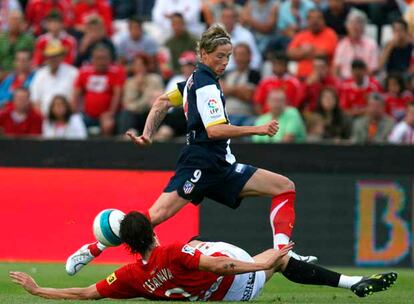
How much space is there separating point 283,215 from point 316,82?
7.78 metres

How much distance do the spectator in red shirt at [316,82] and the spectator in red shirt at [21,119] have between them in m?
3.96

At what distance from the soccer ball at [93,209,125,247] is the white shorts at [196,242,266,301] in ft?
2.77

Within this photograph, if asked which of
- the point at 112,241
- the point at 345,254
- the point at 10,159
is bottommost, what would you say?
the point at 345,254

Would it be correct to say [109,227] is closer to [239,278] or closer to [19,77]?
[239,278]

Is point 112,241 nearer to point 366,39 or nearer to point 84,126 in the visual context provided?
point 84,126

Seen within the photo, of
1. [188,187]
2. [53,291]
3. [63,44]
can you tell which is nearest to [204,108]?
[188,187]

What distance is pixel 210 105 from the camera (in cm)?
985

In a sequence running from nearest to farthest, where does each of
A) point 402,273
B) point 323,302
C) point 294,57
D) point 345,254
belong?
point 323,302 < point 402,273 < point 345,254 < point 294,57

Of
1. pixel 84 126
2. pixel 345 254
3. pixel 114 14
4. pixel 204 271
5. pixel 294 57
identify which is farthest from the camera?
pixel 114 14

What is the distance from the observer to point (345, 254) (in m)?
15.7

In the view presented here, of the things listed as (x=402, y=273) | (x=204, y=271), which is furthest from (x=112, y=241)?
(x=402, y=273)

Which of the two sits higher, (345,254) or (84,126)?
(84,126)

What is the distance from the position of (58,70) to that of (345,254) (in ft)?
18.2

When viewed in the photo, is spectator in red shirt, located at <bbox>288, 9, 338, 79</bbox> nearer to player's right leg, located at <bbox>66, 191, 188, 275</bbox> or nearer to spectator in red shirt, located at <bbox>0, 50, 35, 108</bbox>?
spectator in red shirt, located at <bbox>0, 50, 35, 108</bbox>
